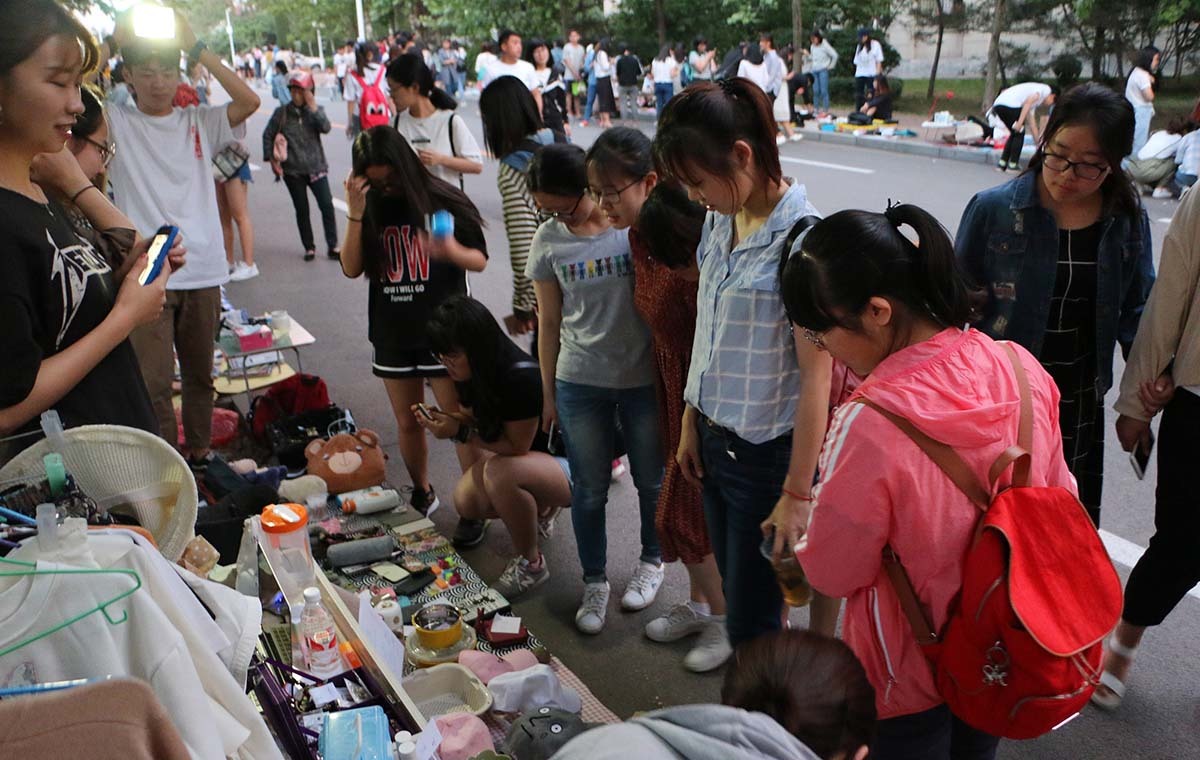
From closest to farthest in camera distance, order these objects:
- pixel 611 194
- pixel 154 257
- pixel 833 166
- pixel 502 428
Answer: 1. pixel 154 257
2. pixel 611 194
3. pixel 502 428
4. pixel 833 166

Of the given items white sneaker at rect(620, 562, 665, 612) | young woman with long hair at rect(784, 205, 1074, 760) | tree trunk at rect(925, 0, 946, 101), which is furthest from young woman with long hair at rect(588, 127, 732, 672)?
tree trunk at rect(925, 0, 946, 101)

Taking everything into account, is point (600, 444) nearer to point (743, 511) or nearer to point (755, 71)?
point (743, 511)

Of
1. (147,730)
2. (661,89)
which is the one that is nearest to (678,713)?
(147,730)

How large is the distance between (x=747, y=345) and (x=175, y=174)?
282cm

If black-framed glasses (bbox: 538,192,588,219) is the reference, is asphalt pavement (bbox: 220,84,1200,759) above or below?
below

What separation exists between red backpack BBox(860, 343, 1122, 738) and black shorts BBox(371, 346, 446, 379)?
7.99 ft

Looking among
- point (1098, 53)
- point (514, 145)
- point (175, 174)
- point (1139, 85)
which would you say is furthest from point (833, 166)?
point (175, 174)

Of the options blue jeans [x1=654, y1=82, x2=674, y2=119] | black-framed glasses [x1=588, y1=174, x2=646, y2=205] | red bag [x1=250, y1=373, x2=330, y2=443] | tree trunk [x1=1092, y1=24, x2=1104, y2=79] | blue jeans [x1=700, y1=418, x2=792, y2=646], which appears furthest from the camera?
blue jeans [x1=654, y1=82, x2=674, y2=119]

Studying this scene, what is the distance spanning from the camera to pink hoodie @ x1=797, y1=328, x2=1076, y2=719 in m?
1.51

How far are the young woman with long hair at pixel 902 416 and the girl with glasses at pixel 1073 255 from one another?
2.73 ft

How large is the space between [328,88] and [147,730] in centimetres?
3255

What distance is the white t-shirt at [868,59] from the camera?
15.8 meters

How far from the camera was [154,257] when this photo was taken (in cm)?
202

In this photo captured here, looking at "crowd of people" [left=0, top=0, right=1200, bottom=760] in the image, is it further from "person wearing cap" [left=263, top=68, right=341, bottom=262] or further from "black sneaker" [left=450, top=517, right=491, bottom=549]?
"person wearing cap" [left=263, top=68, right=341, bottom=262]
